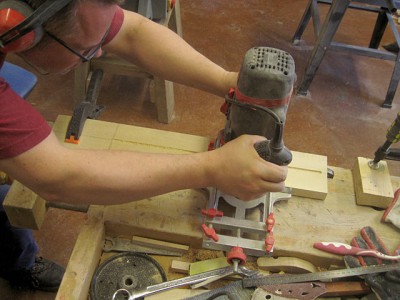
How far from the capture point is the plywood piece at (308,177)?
1.15 m

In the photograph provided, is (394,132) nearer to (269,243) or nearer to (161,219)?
(269,243)

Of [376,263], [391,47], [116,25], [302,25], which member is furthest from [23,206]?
[391,47]

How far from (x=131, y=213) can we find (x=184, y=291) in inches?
10.2

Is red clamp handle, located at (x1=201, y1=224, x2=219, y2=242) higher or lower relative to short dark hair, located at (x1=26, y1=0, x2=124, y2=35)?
lower

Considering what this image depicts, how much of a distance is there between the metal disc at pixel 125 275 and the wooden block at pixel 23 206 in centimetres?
24

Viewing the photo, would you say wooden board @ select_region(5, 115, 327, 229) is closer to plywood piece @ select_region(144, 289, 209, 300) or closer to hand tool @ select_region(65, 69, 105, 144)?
hand tool @ select_region(65, 69, 105, 144)

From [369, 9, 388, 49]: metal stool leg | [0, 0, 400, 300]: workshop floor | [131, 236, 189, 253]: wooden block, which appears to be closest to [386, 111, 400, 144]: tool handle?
[131, 236, 189, 253]: wooden block

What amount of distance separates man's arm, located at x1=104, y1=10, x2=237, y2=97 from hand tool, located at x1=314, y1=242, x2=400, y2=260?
1.73 feet

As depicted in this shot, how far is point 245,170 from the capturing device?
937mm

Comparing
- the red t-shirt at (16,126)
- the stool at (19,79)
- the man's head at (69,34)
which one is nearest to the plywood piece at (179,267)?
the red t-shirt at (16,126)

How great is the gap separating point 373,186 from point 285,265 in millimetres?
377

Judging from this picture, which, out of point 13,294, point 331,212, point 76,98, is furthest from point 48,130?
point 76,98

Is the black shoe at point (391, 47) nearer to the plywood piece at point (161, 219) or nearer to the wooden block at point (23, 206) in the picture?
the plywood piece at point (161, 219)

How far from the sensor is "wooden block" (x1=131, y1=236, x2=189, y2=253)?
106cm
